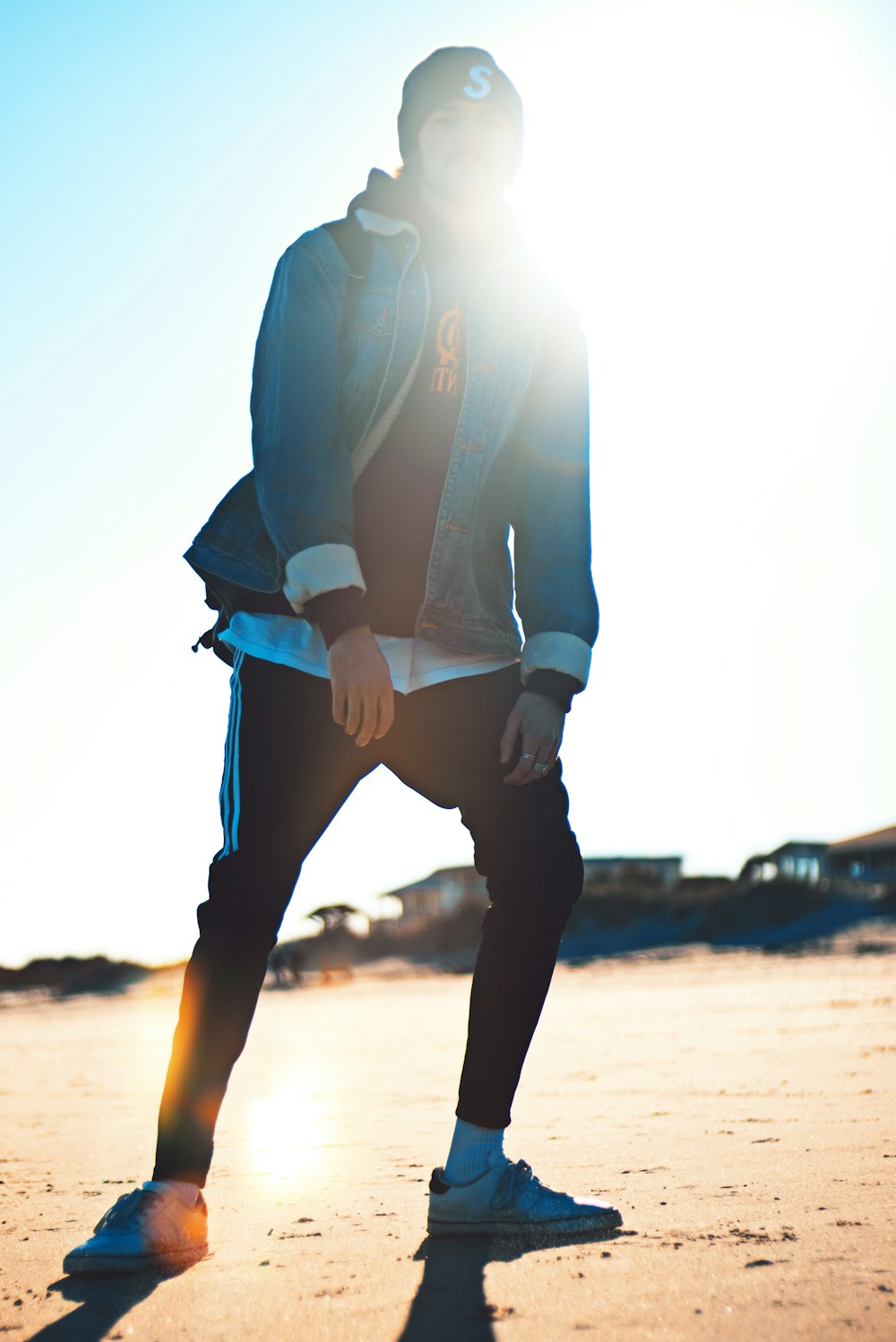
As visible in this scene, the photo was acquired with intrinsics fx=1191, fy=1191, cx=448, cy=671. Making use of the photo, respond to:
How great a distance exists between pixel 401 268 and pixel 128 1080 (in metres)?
6.06

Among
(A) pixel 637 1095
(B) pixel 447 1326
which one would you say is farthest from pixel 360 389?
(A) pixel 637 1095

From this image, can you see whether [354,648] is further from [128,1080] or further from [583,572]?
[128,1080]

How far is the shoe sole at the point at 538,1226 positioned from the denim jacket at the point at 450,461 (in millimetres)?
1054

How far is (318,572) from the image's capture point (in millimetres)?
2270

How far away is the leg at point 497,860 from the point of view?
234cm

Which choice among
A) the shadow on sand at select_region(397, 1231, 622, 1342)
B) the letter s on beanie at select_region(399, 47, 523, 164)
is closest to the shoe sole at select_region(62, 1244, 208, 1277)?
the shadow on sand at select_region(397, 1231, 622, 1342)

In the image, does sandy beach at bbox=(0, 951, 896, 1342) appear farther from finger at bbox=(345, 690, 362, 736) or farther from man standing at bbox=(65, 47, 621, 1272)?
finger at bbox=(345, 690, 362, 736)

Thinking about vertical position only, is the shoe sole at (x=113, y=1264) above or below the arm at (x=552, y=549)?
below

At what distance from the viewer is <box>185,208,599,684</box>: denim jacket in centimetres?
239

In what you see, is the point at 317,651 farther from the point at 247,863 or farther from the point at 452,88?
the point at 452,88

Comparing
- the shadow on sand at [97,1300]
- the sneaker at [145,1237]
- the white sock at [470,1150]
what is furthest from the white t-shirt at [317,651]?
the shadow on sand at [97,1300]

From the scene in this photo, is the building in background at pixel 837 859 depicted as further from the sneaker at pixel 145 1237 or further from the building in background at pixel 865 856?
the sneaker at pixel 145 1237

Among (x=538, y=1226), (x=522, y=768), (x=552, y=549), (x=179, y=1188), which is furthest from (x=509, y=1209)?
(x=552, y=549)

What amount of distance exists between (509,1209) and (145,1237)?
25.9 inches
